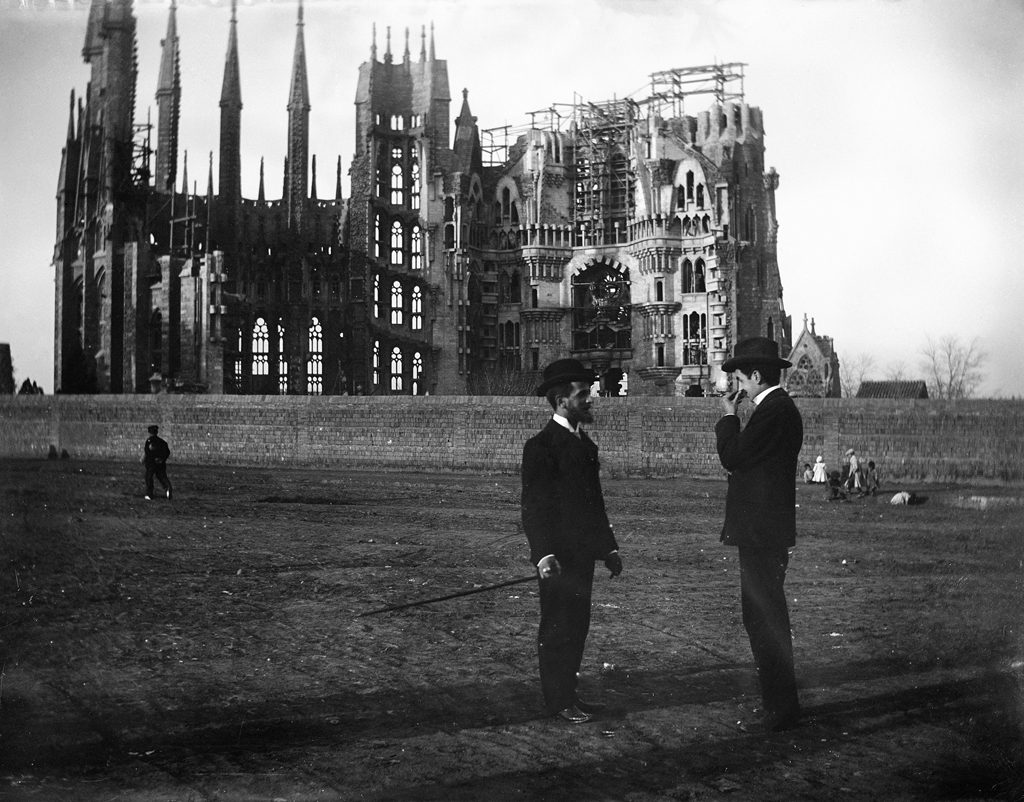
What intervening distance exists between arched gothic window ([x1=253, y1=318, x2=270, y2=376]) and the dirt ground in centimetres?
4397

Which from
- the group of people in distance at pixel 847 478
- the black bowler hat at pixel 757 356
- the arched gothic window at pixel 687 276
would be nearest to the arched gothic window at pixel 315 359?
the arched gothic window at pixel 687 276

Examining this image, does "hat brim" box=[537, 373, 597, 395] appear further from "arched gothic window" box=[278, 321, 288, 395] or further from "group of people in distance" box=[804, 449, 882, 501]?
"arched gothic window" box=[278, 321, 288, 395]

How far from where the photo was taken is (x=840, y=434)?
74.0 feet

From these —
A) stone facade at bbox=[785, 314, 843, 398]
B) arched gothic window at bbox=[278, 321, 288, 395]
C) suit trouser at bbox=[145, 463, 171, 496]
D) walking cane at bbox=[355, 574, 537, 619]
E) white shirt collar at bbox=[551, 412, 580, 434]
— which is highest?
arched gothic window at bbox=[278, 321, 288, 395]

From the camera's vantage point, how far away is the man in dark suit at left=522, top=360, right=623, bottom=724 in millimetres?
5777

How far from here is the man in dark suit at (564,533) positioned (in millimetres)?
5777

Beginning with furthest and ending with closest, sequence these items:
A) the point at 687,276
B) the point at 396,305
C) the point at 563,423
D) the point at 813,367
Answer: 1. the point at 396,305
2. the point at 687,276
3. the point at 813,367
4. the point at 563,423

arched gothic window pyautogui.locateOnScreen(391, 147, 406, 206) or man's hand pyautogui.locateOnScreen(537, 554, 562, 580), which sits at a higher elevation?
arched gothic window pyautogui.locateOnScreen(391, 147, 406, 206)

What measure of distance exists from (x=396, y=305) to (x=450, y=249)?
4.25 metres

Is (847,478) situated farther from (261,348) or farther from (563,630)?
(261,348)

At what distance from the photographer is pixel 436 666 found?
21.2ft

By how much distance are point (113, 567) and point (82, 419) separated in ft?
17.4

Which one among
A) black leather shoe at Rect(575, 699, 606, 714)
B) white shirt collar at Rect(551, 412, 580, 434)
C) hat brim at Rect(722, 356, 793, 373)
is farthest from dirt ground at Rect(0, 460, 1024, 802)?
hat brim at Rect(722, 356, 793, 373)

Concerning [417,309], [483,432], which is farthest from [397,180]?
[483,432]
